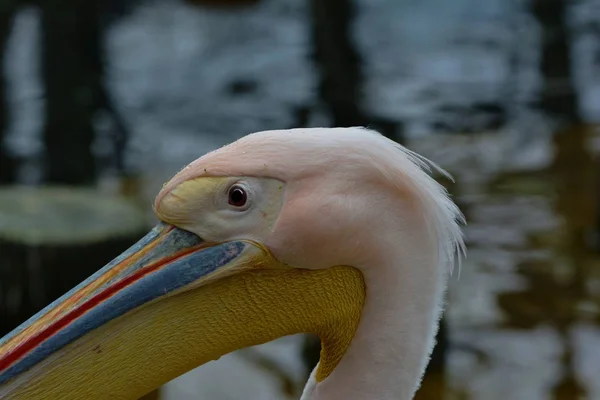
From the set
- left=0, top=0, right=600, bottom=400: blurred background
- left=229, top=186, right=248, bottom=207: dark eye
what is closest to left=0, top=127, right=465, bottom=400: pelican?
left=229, top=186, right=248, bottom=207: dark eye

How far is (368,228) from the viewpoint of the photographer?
1.72 metres

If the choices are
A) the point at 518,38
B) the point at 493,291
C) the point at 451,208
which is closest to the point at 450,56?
the point at 518,38

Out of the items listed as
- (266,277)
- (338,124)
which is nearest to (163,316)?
(266,277)

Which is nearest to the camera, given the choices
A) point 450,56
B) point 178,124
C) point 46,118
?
point 46,118

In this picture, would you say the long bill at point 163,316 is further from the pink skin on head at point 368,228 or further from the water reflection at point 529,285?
the water reflection at point 529,285

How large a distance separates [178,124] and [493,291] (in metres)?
3.52

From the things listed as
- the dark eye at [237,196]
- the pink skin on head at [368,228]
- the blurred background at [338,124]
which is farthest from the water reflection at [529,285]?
the dark eye at [237,196]

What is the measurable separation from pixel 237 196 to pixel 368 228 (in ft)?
0.81

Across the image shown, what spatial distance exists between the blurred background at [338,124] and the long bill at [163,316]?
274cm

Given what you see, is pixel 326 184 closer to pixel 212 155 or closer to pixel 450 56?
pixel 212 155

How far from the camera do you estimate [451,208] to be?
1.81 meters

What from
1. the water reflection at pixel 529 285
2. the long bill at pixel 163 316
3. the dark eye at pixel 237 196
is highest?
the dark eye at pixel 237 196

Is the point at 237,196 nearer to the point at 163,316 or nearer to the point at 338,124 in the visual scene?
the point at 163,316

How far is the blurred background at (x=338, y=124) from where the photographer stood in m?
4.64
